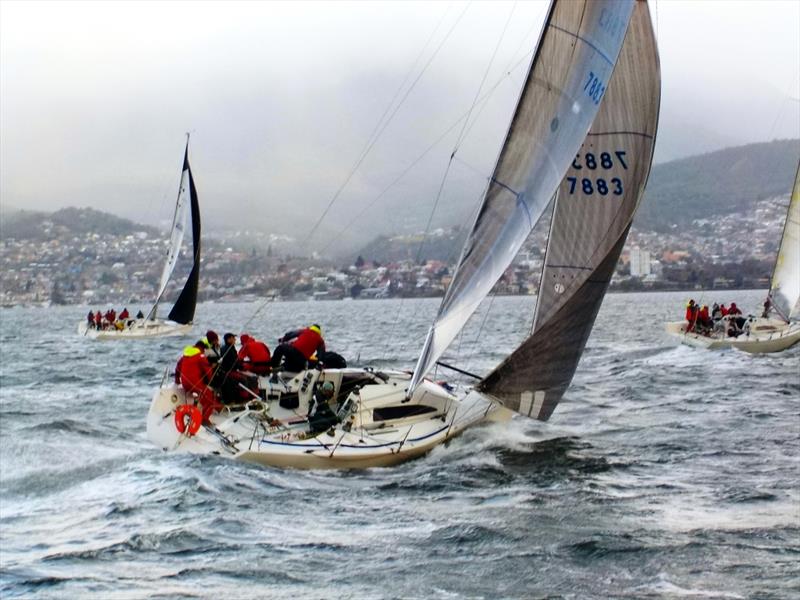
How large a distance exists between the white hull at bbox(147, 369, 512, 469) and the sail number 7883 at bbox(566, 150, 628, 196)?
3.12 m

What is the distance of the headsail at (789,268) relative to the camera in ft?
95.5

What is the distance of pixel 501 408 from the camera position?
1405 centimetres

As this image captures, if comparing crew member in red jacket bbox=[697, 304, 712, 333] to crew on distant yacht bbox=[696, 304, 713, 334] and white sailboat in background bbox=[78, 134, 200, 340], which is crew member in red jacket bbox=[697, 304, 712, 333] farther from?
white sailboat in background bbox=[78, 134, 200, 340]

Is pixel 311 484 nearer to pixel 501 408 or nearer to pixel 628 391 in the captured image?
pixel 501 408

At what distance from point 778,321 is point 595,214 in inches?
692

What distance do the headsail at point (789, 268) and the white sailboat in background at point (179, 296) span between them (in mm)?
20162

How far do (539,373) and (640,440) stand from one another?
231 cm

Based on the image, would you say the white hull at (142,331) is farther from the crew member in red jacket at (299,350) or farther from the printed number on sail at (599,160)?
the printed number on sail at (599,160)

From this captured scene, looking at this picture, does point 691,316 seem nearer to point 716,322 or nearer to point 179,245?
point 716,322

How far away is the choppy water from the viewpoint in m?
8.20

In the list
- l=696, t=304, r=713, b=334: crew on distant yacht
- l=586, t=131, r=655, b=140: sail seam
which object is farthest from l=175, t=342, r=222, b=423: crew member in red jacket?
l=696, t=304, r=713, b=334: crew on distant yacht

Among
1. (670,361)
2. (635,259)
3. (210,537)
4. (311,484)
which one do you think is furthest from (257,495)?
(635,259)

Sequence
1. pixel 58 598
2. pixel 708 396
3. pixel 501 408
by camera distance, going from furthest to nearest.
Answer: pixel 708 396, pixel 501 408, pixel 58 598

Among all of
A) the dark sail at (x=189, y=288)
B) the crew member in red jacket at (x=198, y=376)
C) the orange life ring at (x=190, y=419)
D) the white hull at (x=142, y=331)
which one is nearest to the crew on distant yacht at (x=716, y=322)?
the crew member in red jacket at (x=198, y=376)
